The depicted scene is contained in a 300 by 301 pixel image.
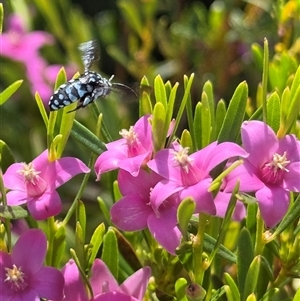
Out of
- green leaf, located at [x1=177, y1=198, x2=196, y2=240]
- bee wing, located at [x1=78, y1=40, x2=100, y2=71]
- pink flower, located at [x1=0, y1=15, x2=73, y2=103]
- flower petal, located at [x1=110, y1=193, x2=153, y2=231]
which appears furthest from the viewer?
pink flower, located at [x1=0, y1=15, x2=73, y2=103]

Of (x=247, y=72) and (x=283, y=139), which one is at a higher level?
(x=283, y=139)

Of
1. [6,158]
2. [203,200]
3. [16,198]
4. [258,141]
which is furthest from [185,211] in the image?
[6,158]

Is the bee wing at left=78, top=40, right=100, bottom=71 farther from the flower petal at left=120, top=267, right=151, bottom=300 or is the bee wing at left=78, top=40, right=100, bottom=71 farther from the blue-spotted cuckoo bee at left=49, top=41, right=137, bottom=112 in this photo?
the flower petal at left=120, top=267, right=151, bottom=300

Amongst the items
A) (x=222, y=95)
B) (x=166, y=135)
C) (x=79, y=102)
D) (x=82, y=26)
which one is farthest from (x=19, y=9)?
(x=166, y=135)

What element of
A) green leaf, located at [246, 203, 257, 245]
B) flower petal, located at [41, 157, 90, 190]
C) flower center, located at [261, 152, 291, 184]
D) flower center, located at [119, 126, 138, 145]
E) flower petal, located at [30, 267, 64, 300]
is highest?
flower center, located at [119, 126, 138, 145]

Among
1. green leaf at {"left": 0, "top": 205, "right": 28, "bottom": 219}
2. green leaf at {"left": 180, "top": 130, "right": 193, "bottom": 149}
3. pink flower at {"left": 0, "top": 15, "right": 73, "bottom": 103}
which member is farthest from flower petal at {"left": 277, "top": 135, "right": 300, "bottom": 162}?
pink flower at {"left": 0, "top": 15, "right": 73, "bottom": 103}

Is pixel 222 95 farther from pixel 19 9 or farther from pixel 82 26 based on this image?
pixel 19 9
